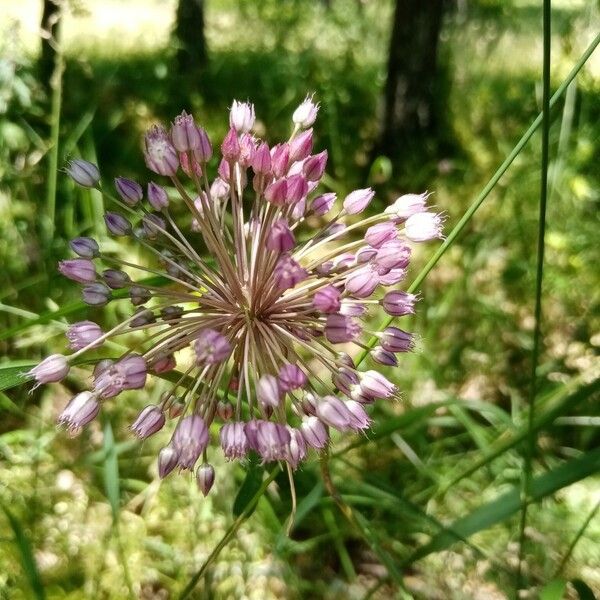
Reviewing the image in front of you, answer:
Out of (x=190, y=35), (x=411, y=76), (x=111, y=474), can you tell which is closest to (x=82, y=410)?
(x=111, y=474)

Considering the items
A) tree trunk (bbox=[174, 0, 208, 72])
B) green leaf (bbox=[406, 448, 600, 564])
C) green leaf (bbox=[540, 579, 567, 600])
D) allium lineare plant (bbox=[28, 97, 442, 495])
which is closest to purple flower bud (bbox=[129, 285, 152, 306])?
allium lineare plant (bbox=[28, 97, 442, 495])

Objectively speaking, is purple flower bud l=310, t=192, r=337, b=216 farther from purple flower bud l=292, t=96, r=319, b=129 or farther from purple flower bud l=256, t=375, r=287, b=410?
purple flower bud l=256, t=375, r=287, b=410

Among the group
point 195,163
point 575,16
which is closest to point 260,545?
point 195,163

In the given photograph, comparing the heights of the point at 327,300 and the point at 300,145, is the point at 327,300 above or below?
below

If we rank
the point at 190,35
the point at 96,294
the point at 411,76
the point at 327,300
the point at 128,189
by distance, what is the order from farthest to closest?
the point at 190,35, the point at 411,76, the point at 128,189, the point at 96,294, the point at 327,300

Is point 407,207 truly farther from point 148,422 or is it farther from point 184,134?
point 148,422

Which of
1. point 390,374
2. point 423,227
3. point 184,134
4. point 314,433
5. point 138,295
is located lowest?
point 390,374

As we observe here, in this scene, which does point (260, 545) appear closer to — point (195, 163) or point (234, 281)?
point (234, 281)
